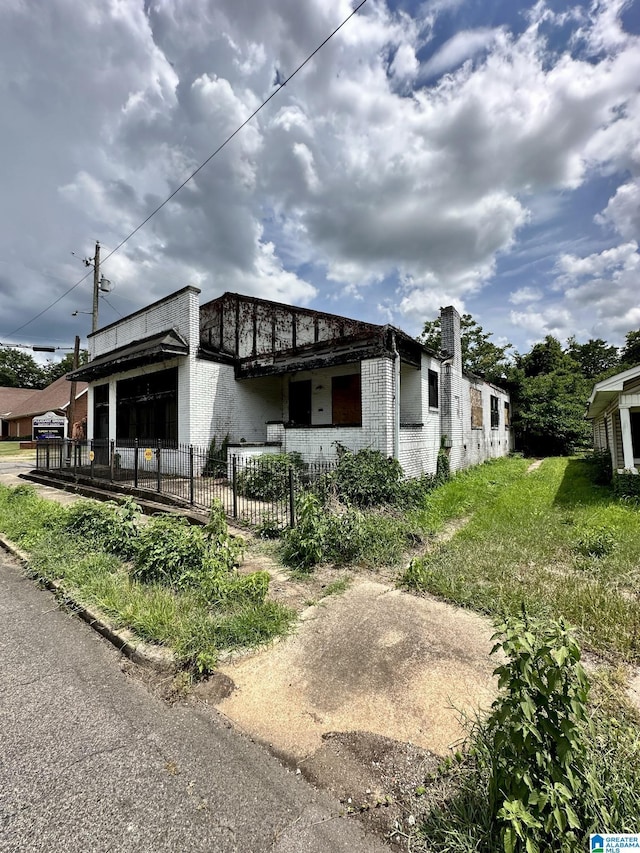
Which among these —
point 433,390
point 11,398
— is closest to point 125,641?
point 433,390

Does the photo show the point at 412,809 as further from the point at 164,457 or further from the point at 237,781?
the point at 164,457

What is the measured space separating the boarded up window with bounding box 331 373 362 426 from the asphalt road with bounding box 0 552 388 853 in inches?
385

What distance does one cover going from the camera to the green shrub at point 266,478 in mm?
8320

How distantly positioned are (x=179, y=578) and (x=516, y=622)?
353cm

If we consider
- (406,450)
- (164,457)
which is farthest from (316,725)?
(164,457)

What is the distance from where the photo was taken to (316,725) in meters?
2.33

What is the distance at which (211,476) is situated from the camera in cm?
1076

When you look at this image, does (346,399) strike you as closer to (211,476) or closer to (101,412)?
(211,476)

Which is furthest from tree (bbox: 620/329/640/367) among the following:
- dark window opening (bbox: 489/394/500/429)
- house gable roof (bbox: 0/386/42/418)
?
house gable roof (bbox: 0/386/42/418)

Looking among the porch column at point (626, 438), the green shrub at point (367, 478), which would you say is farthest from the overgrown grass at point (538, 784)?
the porch column at point (626, 438)

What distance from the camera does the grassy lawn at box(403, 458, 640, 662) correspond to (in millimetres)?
3414

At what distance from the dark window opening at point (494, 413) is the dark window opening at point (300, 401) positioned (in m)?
9.80

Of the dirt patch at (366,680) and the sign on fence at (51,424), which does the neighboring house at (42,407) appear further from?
the dirt patch at (366,680)

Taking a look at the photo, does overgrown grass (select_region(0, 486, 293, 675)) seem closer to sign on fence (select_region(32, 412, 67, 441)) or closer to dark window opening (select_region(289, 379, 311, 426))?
dark window opening (select_region(289, 379, 311, 426))
